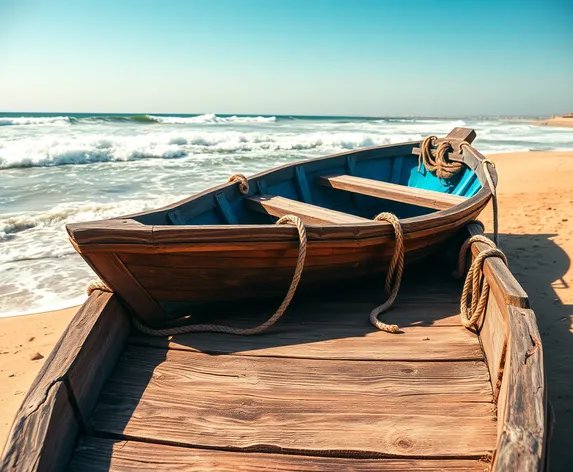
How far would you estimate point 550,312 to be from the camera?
3324 mm

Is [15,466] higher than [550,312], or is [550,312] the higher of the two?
[15,466]

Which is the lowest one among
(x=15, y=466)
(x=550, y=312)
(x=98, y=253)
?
(x=550, y=312)

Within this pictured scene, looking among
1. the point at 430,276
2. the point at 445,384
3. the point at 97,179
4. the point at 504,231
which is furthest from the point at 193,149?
the point at 445,384

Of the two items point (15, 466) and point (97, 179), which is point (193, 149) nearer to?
point (97, 179)

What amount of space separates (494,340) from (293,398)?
2.97 ft

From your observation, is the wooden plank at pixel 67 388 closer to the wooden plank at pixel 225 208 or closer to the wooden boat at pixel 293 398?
the wooden boat at pixel 293 398

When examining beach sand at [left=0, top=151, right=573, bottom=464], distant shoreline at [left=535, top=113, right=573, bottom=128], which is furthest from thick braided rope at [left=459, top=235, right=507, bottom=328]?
distant shoreline at [left=535, top=113, right=573, bottom=128]

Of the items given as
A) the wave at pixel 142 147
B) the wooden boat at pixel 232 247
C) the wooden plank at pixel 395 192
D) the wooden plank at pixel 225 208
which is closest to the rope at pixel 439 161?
the wooden plank at pixel 395 192

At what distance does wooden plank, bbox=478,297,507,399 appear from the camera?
1.68 meters

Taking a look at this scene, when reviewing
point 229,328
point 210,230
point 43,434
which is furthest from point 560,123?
point 43,434

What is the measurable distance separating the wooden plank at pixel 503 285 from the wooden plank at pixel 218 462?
0.63 meters

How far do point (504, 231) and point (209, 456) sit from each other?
5343 millimetres

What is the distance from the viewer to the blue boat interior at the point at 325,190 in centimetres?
286

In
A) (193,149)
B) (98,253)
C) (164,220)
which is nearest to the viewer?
(98,253)
